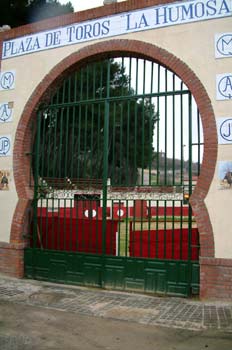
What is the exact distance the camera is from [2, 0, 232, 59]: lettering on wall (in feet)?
25.0

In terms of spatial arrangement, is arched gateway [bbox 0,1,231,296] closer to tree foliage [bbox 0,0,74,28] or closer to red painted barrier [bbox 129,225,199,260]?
red painted barrier [bbox 129,225,199,260]

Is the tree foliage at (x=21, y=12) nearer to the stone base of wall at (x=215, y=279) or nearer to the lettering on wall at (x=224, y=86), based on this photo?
the lettering on wall at (x=224, y=86)

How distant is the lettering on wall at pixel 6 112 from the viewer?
9617mm

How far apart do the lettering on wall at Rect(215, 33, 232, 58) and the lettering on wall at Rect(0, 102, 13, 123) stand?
484 centimetres

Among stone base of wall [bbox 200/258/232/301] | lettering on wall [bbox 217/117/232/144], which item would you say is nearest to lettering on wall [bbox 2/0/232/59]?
lettering on wall [bbox 217/117/232/144]

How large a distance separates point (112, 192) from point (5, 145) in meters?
2.98

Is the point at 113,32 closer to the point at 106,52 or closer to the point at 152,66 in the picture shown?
the point at 106,52

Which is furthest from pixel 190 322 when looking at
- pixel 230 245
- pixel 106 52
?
pixel 106 52

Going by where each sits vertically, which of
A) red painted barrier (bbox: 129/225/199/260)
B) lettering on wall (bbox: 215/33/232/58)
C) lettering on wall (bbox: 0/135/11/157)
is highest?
lettering on wall (bbox: 215/33/232/58)

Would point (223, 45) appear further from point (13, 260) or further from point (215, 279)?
point (13, 260)

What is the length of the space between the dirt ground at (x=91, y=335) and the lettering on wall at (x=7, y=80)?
5.46m

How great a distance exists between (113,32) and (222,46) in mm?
2332

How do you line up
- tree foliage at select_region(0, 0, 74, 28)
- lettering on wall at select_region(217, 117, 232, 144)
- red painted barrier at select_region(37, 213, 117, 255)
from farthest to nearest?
1. tree foliage at select_region(0, 0, 74, 28)
2. red painted barrier at select_region(37, 213, 117, 255)
3. lettering on wall at select_region(217, 117, 232, 144)

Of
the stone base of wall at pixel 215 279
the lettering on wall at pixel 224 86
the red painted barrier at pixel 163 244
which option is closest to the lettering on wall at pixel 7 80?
the red painted barrier at pixel 163 244
